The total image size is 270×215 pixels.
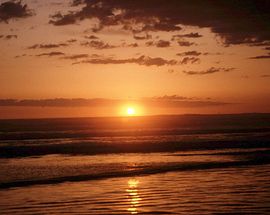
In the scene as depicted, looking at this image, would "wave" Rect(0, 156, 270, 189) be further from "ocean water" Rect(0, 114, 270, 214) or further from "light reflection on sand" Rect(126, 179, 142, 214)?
"light reflection on sand" Rect(126, 179, 142, 214)

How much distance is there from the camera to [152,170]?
30016 mm

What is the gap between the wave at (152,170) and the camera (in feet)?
84.9

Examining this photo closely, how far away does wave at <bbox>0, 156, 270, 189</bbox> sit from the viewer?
84.9 ft

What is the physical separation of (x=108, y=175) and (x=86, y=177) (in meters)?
1.32

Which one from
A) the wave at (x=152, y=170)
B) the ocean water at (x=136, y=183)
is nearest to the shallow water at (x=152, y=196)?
the ocean water at (x=136, y=183)

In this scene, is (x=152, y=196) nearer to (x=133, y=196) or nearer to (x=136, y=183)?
(x=133, y=196)

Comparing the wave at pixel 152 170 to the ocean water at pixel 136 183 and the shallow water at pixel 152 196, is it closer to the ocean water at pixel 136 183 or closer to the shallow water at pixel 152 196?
the ocean water at pixel 136 183

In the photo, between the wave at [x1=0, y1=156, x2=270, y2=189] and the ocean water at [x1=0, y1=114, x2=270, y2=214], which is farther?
the wave at [x1=0, y1=156, x2=270, y2=189]

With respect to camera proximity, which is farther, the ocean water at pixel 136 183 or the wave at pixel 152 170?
the wave at pixel 152 170

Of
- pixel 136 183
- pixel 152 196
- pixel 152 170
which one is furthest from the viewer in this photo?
pixel 152 170

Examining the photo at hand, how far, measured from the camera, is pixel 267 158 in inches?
1453

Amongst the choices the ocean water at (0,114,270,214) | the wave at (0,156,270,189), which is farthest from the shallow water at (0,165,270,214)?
the wave at (0,156,270,189)

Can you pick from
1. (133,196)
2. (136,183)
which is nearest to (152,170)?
(136,183)

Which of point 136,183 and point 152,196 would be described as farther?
point 136,183
